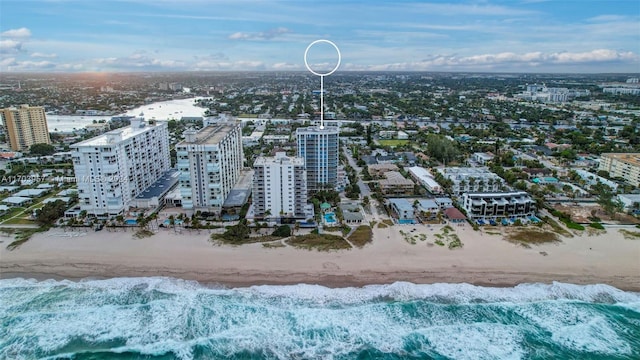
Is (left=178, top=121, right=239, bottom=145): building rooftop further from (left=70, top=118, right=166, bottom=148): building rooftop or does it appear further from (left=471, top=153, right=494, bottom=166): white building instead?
(left=471, top=153, right=494, bottom=166): white building

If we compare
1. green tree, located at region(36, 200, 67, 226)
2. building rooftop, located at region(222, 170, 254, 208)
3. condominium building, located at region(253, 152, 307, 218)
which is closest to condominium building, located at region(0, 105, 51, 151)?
green tree, located at region(36, 200, 67, 226)

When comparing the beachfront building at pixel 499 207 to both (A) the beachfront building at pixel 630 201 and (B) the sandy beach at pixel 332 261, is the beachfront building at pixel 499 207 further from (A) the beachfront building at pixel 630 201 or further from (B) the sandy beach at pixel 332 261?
(A) the beachfront building at pixel 630 201

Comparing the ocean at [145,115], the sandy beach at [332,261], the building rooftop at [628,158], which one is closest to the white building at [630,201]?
the sandy beach at [332,261]

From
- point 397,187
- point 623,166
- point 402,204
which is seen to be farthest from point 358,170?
point 623,166

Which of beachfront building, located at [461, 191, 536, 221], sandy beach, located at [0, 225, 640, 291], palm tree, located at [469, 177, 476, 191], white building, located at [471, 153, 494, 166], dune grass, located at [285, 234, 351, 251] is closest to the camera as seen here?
sandy beach, located at [0, 225, 640, 291]

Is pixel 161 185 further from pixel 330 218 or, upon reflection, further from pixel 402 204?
pixel 402 204

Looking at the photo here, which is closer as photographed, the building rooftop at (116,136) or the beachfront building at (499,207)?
the building rooftop at (116,136)

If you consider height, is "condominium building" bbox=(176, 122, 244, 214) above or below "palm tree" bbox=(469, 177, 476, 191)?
above
